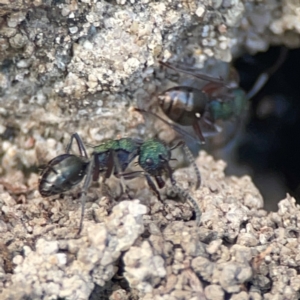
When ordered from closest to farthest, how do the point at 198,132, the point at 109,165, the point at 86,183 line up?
the point at 86,183 < the point at 109,165 < the point at 198,132

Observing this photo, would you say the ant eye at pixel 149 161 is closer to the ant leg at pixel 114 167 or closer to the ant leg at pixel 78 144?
the ant leg at pixel 114 167

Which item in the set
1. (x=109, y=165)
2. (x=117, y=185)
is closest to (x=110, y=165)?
(x=109, y=165)

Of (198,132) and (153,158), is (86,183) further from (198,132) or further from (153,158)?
(198,132)

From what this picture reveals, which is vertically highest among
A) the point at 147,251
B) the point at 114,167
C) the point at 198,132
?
the point at 147,251

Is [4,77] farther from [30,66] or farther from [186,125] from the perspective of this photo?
[186,125]

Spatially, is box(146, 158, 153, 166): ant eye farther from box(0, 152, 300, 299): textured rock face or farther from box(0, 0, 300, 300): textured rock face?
box(0, 152, 300, 299): textured rock face

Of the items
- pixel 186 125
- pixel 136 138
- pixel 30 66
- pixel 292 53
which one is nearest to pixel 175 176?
pixel 136 138
